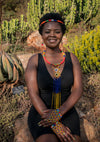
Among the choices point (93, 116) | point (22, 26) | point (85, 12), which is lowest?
point (93, 116)

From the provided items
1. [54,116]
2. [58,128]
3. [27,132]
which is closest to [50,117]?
[54,116]

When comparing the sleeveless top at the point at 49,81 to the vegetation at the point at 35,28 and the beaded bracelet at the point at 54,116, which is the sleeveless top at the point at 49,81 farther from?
the vegetation at the point at 35,28

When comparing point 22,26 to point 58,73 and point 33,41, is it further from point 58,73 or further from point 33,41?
point 58,73

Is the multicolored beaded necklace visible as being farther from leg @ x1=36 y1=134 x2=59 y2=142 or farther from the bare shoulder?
leg @ x1=36 y1=134 x2=59 y2=142

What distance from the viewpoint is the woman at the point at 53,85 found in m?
1.52

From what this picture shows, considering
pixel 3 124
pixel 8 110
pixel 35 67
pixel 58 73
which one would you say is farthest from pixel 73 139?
pixel 8 110

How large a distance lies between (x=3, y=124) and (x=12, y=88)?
39.4 inches

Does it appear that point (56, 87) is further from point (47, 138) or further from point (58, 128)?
point (47, 138)

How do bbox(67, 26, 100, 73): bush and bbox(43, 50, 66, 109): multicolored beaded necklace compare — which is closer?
bbox(43, 50, 66, 109): multicolored beaded necklace

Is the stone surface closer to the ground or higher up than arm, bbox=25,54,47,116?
closer to the ground

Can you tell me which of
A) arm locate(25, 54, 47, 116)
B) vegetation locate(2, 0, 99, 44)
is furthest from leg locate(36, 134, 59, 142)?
vegetation locate(2, 0, 99, 44)

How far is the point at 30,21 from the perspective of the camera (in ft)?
35.8

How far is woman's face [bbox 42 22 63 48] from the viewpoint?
164 cm

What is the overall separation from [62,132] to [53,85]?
1.81 feet
